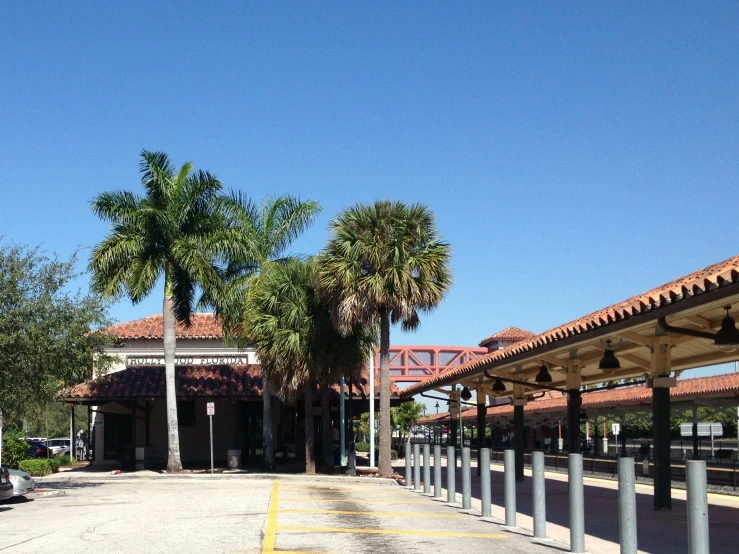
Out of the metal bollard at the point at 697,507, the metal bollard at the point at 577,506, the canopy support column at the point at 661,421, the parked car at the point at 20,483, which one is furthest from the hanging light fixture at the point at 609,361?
the parked car at the point at 20,483

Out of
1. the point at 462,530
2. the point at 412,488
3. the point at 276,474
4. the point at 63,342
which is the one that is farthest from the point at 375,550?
the point at 276,474

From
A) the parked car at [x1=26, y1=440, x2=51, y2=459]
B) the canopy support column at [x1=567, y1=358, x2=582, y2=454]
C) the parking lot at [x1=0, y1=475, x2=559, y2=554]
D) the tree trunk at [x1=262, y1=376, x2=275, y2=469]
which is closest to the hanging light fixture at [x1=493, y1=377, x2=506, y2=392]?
the parking lot at [x1=0, y1=475, x2=559, y2=554]

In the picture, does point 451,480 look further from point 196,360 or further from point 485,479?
point 196,360

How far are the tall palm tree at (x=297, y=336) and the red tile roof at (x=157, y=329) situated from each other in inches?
475

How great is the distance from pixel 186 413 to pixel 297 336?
1262 centimetres

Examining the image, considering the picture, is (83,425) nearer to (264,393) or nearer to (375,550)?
(264,393)

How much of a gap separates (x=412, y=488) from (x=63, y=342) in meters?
10.8

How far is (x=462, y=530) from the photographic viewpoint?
1409 centimetres

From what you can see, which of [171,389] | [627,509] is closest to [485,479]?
[627,509]

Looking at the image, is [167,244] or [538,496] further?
[167,244]

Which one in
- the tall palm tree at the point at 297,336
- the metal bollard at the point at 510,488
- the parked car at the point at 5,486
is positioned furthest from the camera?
the tall palm tree at the point at 297,336

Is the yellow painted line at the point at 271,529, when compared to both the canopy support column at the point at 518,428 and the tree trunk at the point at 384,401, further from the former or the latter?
the tree trunk at the point at 384,401

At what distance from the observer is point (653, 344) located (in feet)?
51.3

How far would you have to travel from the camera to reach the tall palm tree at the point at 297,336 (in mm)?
33281
